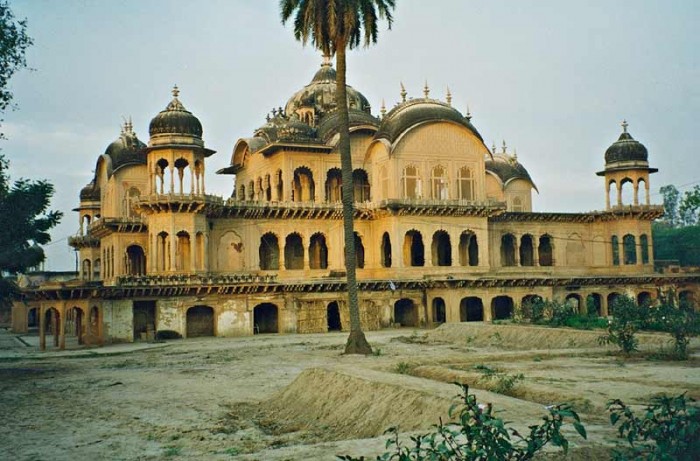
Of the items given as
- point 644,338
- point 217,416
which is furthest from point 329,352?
point 217,416

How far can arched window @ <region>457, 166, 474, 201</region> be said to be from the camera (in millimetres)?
45094

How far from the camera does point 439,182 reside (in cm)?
4472

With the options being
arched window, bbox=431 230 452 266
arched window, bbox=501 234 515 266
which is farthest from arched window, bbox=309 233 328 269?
arched window, bbox=501 234 515 266

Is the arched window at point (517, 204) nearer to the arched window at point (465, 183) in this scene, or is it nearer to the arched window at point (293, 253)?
the arched window at point (465, 183)

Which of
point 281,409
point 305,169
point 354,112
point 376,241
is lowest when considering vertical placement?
point 281,409

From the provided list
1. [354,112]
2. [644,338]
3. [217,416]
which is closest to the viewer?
[217,416]

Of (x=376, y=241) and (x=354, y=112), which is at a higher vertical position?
(x=354, y=112)

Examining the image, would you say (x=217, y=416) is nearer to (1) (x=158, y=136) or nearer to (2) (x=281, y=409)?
(2) (x=281, y=409)

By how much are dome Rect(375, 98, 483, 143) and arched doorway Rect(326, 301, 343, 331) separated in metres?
9.37

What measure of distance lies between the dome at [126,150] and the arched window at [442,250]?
17.5 metres

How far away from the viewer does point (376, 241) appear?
148ft

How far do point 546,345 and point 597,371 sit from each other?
897cm

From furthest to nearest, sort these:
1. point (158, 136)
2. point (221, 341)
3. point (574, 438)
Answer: point (158, 136) < point (221, 341) < point (574, 438)

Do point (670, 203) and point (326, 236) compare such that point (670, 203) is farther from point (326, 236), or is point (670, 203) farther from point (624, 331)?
point (624, 331)
